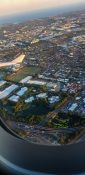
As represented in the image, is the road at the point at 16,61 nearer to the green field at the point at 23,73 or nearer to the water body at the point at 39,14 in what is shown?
the green field at the point at 23,73

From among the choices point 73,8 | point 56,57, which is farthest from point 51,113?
point 73,8

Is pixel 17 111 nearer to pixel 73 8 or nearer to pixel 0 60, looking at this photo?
pixel 0 60

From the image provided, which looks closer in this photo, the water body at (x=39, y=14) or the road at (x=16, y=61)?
the water body at (x=39, y=14)

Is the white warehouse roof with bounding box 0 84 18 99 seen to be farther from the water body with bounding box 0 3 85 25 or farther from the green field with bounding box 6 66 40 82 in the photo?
the water body with bounding box 0 3 85 25

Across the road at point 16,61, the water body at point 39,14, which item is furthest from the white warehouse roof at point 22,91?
the water body at point 39,14

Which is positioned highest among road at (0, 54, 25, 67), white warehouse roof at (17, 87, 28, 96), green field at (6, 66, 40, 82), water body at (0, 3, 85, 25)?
water body at (0, 3, 85, 25)

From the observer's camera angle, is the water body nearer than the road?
Yes

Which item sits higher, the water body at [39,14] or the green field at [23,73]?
the water body at [39,14]

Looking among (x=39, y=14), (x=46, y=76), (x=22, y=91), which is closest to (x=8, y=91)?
(x=22, y=91)

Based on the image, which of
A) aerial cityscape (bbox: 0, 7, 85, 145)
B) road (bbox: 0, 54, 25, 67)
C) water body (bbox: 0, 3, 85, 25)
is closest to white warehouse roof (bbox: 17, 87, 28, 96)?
aerial cityscape (bbox: 0, 7, 85, 145)
